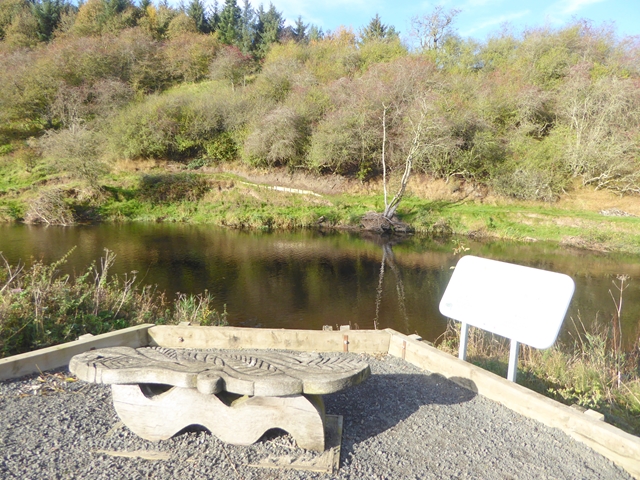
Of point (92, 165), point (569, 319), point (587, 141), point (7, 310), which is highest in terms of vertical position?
point (587, 141)

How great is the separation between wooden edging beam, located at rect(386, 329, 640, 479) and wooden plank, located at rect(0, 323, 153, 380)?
10.5 ft

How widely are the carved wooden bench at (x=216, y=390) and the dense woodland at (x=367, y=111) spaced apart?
2197 cm

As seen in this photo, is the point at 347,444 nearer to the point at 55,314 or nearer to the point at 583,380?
the point at 583,380

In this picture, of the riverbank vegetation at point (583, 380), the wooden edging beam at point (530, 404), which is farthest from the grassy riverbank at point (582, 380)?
the wooden edging beam at point (530, 404)

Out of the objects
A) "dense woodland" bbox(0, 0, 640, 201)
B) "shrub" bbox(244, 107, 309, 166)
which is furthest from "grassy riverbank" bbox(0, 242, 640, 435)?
"shrub" bbox(244, 107, 309, 166)

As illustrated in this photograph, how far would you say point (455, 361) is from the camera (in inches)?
184

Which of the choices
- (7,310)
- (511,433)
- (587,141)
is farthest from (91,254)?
(587,141)

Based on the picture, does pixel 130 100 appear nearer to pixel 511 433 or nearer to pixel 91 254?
pixel 91 254

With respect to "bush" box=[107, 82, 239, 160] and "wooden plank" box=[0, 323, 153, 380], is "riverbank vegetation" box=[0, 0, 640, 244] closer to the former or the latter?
"bush" box=[107, 82, 239, 160]

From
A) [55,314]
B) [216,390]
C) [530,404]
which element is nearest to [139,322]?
[55,314]

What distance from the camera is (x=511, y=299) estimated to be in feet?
14.3

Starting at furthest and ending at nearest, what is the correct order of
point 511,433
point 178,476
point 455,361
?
point 455,361
point 511,433
point 178,476

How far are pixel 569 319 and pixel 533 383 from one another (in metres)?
5.75

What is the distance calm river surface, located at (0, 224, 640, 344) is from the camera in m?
10.2
